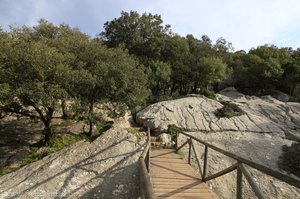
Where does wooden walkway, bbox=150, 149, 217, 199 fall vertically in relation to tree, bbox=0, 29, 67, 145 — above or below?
below

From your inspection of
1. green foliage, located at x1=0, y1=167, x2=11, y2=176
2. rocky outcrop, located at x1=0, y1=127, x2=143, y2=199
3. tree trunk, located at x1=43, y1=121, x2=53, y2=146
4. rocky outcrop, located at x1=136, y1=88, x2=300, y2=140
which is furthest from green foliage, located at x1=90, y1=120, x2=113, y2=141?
green foliage, located at x1=0, y1=167, x2=11, y2=176

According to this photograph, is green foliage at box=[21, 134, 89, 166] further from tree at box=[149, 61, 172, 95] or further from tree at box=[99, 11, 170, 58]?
tree at box=[99, 11, 170, 58]

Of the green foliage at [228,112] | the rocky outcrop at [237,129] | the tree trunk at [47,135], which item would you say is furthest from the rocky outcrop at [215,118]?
the tree trunk at [47,135]

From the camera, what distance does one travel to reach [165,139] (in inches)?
779

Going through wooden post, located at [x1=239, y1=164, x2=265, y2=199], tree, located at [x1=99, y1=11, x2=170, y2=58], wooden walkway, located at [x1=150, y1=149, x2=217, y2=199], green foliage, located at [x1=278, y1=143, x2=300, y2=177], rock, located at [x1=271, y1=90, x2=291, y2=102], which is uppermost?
tree, located at [x1=99, y1=11, x2=170, y2=58]

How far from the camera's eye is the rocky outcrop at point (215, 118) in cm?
2244

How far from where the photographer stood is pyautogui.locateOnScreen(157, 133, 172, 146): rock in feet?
63.4

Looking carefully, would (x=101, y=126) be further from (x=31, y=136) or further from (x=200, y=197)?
(x=200, y=197)

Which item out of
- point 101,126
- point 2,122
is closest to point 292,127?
point 101,126

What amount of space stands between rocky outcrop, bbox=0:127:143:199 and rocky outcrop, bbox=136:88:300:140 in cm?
679

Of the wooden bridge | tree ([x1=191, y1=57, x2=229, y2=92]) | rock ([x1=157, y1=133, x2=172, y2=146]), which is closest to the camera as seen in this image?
the wooden bridge

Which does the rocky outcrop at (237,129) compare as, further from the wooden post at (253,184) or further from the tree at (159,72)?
the wooden post at (253,184)

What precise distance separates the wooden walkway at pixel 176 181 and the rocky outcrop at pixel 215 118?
1040 centimetres

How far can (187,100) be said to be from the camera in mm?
28047
